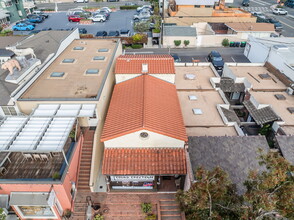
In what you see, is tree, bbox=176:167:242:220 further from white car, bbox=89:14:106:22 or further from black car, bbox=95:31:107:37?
white car, bbox=89:14:106:22

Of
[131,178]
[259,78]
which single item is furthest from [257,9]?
[131,178]

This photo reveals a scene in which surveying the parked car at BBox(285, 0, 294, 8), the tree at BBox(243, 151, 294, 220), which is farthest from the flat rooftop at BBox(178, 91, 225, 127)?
the parked car at BBox(285, 0, 294, 8)

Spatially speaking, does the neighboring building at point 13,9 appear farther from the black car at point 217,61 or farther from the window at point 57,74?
the black car at point 217,61

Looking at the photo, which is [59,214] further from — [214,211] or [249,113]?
[249,113]

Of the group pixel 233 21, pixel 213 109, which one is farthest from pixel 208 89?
pixel 233 21

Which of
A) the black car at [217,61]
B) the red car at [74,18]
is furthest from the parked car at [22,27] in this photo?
the black car at [217,61]

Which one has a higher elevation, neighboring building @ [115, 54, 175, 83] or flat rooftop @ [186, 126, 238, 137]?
neighboring building @ [115, 54, 175, 83]
